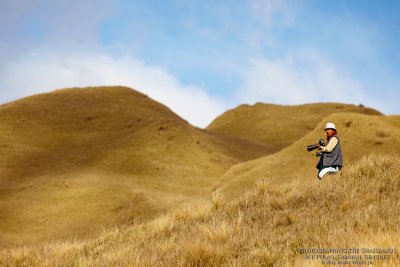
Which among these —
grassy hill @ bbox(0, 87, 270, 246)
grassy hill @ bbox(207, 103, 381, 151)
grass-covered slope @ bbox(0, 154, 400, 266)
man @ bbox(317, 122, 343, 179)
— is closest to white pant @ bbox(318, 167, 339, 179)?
man @ bbox(317, 122, 343, 179)

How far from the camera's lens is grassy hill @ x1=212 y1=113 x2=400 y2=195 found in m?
29.2

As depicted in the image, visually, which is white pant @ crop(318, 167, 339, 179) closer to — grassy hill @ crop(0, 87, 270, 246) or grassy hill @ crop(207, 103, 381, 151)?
grassy hill @ crop(0, 87, 270, 246)

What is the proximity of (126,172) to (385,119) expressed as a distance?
24.0 metres

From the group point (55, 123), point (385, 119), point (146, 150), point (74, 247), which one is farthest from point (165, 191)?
point (74, 247)

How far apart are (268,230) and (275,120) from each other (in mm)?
91169

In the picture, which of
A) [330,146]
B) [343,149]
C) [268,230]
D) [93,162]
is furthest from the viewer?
[93,162]

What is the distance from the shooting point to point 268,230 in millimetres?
8859

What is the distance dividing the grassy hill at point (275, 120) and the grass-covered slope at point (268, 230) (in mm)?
73406

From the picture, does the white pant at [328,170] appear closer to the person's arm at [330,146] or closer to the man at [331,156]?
the man at [331,156]

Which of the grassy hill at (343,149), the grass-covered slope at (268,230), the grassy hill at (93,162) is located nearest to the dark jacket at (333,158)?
the grass-covered slope at (268,230)

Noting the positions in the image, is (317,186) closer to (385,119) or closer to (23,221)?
(385,119)

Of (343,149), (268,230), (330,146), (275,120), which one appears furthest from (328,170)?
(275,120)

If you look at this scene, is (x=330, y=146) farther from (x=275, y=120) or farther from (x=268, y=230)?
(x=275, y=120)

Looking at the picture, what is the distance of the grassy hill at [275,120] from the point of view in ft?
300
